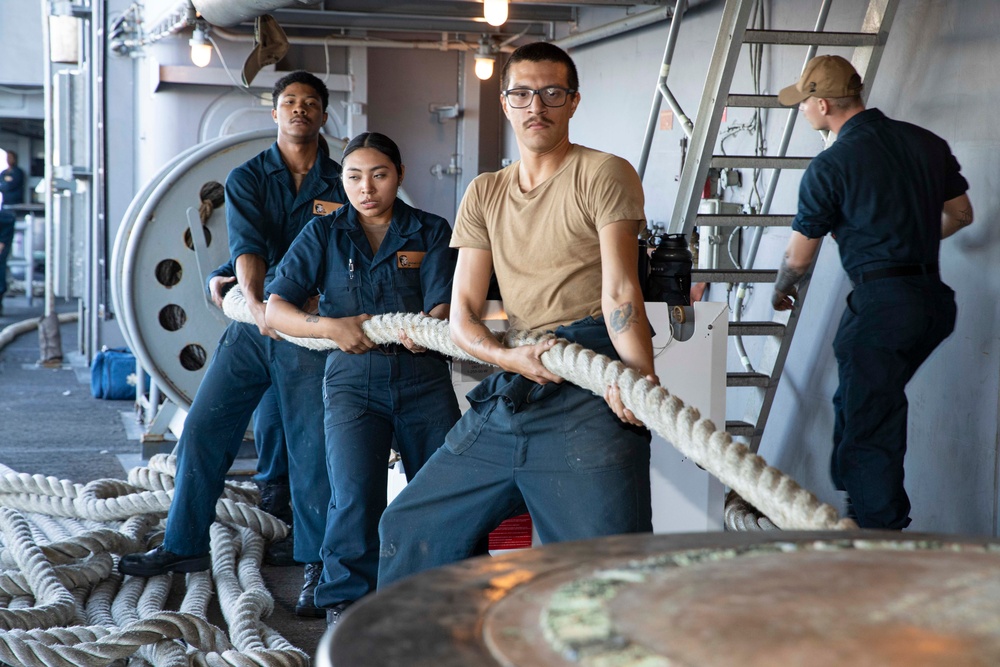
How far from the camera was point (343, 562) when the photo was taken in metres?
3.37

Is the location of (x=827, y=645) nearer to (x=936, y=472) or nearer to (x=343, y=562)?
(x=343, y=562)

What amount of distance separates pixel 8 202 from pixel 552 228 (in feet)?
60.7

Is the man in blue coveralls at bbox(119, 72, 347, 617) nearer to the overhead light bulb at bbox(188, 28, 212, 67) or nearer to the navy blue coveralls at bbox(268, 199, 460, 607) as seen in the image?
the navy blue coveralls at bbox(268, 199, 460, 607)

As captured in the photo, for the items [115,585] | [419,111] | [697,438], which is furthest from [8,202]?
[697,438]

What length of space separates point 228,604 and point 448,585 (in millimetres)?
2825

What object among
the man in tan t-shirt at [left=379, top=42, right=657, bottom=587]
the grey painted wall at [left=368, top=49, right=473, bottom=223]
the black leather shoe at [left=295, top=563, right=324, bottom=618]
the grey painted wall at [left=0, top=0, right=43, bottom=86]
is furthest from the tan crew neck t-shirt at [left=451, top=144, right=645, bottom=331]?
the grey painted wall at [left=0, top=0, right=43, bottom=86]

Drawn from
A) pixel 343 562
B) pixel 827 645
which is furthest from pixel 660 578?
pixel 343 562

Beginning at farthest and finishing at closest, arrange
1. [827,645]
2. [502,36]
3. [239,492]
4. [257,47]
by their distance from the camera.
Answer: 1. [502,36]
2. [257,47]
3. [239,492]
4. [827,645]

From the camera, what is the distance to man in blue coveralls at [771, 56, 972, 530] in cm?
395

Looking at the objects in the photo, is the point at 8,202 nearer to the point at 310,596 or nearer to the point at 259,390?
the point at 259,390

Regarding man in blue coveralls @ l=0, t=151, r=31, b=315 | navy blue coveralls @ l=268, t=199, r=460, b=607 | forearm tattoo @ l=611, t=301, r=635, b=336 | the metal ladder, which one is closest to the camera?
forearm tattoo @ l=611, t=301, r=635, b=336

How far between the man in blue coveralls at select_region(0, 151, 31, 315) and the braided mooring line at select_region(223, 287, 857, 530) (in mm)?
13953

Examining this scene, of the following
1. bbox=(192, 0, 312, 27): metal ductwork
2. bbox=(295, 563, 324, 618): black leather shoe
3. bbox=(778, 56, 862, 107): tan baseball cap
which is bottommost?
bbox=(295, 563, 324, 618): black leather shoe

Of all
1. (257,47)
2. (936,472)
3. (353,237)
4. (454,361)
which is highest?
(257,47)
